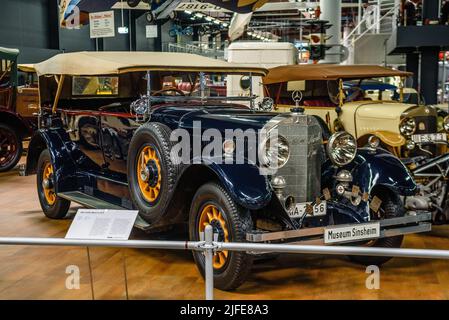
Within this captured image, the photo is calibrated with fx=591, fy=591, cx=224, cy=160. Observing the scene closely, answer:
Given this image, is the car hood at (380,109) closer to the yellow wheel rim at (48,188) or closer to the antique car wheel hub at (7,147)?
the yellow wheel rim at (48,188)

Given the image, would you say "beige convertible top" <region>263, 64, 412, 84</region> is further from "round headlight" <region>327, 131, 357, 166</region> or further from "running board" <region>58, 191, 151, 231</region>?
"running board" <region>58, 191, 151, 231</region>

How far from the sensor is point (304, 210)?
3861 millimetres

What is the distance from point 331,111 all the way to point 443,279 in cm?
363

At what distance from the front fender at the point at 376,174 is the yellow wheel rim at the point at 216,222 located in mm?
970

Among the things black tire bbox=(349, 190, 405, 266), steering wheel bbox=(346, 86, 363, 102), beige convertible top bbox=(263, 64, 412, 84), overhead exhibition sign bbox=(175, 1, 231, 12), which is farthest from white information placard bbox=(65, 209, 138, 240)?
overhead exhibition sign bbox=(175, 1, 231, 12)

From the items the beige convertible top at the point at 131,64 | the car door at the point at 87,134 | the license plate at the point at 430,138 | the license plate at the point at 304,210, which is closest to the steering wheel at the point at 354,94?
the license plate at the point at 430,138

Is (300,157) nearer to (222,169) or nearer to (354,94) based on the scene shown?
(222,169)

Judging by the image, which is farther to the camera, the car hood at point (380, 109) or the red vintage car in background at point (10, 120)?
the red vintage car in background at point (10, 120)

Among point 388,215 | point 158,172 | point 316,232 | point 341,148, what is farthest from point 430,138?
point 158,172

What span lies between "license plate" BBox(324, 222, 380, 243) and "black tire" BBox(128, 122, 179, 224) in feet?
3.65

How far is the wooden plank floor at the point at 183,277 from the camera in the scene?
12.0ft

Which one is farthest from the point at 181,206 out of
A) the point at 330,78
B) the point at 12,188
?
the point at 12,188
